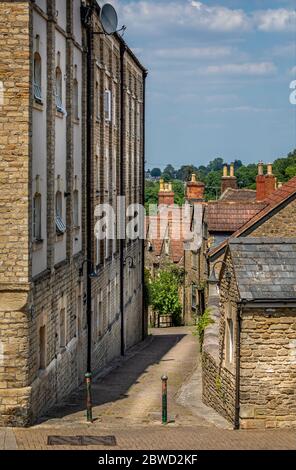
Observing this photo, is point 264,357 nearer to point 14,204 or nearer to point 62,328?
point 14,204

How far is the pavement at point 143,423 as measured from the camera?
17.2 metres

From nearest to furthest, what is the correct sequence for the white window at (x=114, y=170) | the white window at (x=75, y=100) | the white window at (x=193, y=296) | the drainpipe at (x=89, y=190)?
the white window at (x=75, y=100) < the drainpipe at (x=89, y=190) < the white window at (x=114, y=170) < the white window at (x=193, y=296)

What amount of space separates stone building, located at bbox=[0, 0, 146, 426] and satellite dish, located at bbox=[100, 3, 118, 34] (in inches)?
11.7

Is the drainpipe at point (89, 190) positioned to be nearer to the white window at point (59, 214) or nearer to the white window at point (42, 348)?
the white window at point (59, 214)

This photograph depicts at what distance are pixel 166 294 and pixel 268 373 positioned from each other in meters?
38.8

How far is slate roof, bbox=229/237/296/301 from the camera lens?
742 inches

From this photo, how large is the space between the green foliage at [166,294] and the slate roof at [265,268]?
3689 centimetres

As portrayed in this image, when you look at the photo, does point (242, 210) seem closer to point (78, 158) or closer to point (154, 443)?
point (78, 158)

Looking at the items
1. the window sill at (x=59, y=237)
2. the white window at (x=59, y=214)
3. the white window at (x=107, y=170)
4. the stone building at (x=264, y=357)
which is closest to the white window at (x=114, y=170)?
the white window at (x=107, y=170)

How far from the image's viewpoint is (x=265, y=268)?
19.5 m

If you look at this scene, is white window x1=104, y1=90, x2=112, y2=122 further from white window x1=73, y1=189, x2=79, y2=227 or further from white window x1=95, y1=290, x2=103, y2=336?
white window x1=73, y1=189, x2=79, y2=227

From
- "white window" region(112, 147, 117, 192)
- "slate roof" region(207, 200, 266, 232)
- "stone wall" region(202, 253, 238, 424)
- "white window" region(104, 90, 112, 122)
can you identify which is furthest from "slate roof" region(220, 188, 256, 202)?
"stone wall" region(202, 253, 238, 424)

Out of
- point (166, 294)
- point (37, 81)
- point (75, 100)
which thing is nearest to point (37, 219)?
point (37, 81)
